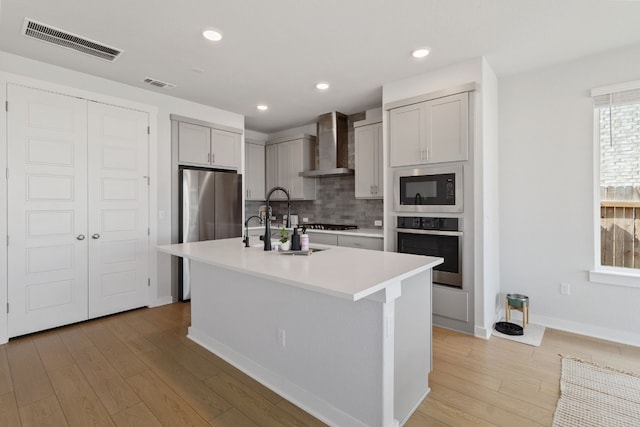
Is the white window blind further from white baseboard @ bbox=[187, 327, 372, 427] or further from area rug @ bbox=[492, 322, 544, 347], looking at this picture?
white baseboard @ bbox=[187, 327, 372, 427]

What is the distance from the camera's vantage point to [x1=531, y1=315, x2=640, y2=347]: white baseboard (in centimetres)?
270

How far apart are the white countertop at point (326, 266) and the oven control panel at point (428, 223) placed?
1.13 meters

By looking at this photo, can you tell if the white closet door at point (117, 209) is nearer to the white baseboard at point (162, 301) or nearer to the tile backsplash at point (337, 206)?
the white baseboard at point (162, 301)

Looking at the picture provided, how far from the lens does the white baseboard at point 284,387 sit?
1.72 meters

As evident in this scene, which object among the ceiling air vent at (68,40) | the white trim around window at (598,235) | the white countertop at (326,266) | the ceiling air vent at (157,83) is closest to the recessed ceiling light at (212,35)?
the ceiling air vent at (68,40)

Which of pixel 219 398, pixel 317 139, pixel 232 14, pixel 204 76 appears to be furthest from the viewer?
pixel 317 139

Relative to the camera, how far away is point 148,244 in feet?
12.1

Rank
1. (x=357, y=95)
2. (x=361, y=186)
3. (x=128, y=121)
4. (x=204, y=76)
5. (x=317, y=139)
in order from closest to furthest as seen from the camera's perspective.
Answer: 1. (x=204, y=76)
2. (x=128, y=121)
3. (x=357, y=95)
4. (x=361, y=186)
5. (x=317, y=139)

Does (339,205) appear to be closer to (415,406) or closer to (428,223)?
(428,223)

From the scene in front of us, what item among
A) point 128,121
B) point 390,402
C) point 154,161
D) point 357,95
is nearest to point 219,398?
point 390,402

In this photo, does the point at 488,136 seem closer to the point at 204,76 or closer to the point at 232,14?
the point at 232,14

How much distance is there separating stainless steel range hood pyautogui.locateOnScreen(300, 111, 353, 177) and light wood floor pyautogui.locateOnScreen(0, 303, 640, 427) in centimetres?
263

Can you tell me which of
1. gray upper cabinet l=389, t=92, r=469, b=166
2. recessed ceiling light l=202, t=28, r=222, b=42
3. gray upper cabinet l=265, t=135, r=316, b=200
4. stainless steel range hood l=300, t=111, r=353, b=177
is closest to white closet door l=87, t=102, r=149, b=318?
recessed ceiling light l=202, t=28, r=222, b=42

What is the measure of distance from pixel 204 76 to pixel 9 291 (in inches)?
108
